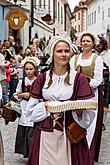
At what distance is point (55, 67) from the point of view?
4.24 m

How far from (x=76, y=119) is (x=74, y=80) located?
1.07ft

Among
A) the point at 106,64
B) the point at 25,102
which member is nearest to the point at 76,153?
the point at 25,102

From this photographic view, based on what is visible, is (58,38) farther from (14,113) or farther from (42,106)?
(14,113)

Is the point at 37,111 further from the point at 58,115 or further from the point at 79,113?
the point at 79,113

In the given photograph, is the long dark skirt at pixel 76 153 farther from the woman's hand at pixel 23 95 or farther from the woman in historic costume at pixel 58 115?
the woman's hand at pixel 23 95

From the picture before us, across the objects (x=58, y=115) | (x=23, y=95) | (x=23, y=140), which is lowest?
(x=23, y=140)

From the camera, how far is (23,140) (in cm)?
655

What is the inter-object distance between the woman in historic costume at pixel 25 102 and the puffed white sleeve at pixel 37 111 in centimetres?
194

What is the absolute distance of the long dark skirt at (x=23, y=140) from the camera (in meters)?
6.39

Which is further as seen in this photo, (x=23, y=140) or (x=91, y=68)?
(x=23, y=140)

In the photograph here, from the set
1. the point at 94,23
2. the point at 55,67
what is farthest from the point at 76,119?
the point at 94,23

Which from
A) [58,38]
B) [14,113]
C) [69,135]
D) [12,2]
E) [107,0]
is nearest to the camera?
[69,135]

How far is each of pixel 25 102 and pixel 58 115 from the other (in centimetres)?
230

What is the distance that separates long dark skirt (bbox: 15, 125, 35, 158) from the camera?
639cm
